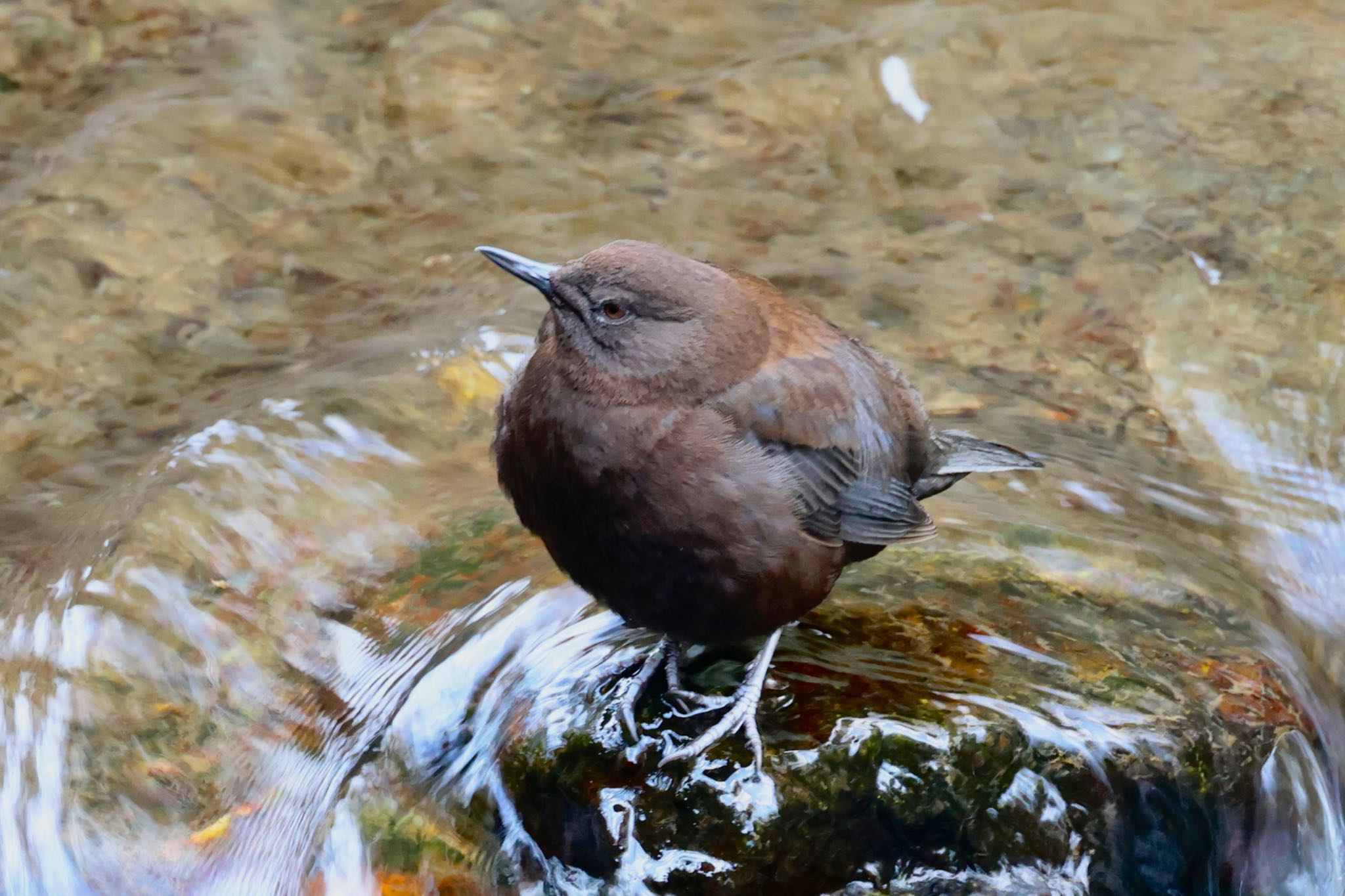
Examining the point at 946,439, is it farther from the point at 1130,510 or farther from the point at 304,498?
the point at 304,498

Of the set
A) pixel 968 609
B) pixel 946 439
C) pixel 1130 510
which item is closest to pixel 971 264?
pixel 1130 510

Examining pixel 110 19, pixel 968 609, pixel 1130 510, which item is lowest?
pixel 1130 510

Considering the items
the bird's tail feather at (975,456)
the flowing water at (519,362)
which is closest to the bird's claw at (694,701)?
the flowing water at (519,362)

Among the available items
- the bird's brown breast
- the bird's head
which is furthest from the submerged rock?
the bird's head

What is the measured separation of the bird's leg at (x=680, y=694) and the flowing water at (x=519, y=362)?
0.17 m

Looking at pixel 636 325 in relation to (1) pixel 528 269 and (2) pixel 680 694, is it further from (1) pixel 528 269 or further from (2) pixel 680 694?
(2) pixel 680 694

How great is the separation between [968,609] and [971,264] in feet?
7.79

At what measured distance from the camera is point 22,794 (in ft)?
11.4

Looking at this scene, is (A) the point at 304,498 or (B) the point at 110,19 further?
(B) the point at 110,19

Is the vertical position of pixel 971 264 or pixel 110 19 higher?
pixel 110 19

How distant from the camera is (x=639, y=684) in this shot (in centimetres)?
333

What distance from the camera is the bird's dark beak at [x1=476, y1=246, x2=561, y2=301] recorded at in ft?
10.0

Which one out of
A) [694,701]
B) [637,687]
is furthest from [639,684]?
[694,701]

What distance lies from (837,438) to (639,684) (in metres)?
0.79
